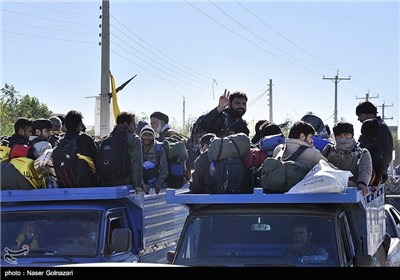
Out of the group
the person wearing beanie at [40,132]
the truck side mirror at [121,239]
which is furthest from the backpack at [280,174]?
the person wearing beanie at [40,132]

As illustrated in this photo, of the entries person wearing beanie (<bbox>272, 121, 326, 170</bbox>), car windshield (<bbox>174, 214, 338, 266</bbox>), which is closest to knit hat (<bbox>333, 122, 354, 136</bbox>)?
person wearing beanie (<bbox>272, 121, 326, 170</bbox>)

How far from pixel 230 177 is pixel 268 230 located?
75 cm

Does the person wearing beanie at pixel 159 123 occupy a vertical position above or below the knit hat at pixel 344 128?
above

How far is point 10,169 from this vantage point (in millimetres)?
7980

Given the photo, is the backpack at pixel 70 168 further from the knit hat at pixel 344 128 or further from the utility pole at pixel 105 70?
the utility pole at pixel 105 70

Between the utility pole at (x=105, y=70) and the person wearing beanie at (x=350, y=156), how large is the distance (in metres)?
16.0

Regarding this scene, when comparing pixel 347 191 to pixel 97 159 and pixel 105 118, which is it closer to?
pixel 97 159

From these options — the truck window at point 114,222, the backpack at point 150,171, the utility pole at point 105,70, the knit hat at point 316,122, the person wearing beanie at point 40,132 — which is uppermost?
the utility pole at point 105,70

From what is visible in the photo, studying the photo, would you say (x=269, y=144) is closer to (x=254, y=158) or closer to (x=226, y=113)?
(x=254, y=158)

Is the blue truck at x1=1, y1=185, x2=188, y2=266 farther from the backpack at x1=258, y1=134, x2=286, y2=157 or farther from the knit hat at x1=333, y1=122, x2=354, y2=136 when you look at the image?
the knit hat at x1=333, y1=122, x2=354, y2=136

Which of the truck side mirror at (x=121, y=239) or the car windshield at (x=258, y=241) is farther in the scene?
the truck side mirror at (x=121, y=239)

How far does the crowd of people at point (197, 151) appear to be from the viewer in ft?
22.8
